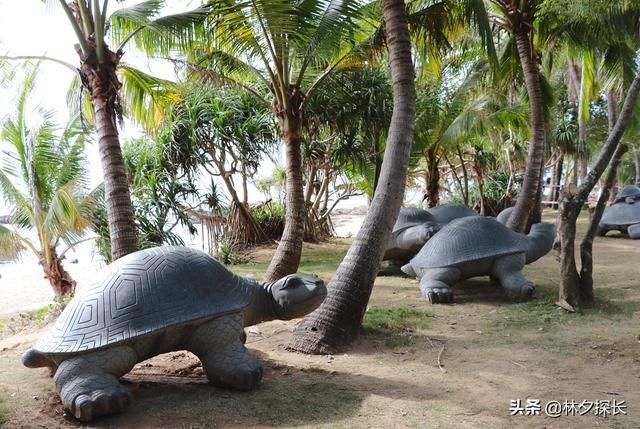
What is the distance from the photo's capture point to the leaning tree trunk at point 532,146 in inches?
409

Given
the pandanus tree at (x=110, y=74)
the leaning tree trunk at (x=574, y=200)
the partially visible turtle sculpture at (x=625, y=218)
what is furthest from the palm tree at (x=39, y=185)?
the partially visible turtle sculpture at (x=625, y=218)

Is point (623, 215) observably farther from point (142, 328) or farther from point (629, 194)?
point (142, 328)

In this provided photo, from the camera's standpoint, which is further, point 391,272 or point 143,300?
point 391,272

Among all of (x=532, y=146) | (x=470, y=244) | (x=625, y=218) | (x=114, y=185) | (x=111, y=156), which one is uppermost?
(x=532, y=146)

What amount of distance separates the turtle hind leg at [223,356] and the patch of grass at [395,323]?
1833 millimetres

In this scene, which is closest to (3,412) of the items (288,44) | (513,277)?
(513,277)

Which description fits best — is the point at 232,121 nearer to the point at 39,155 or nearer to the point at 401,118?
the point at 39,155

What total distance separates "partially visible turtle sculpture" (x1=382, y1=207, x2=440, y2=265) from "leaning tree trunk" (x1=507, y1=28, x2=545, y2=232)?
1.70 metres

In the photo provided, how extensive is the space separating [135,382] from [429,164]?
12.8m

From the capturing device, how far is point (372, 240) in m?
5.42

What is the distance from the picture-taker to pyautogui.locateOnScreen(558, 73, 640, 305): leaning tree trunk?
6184mm

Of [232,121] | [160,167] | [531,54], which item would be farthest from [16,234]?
[531,54]

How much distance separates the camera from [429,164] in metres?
15.9

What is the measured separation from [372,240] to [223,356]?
2.06 m
